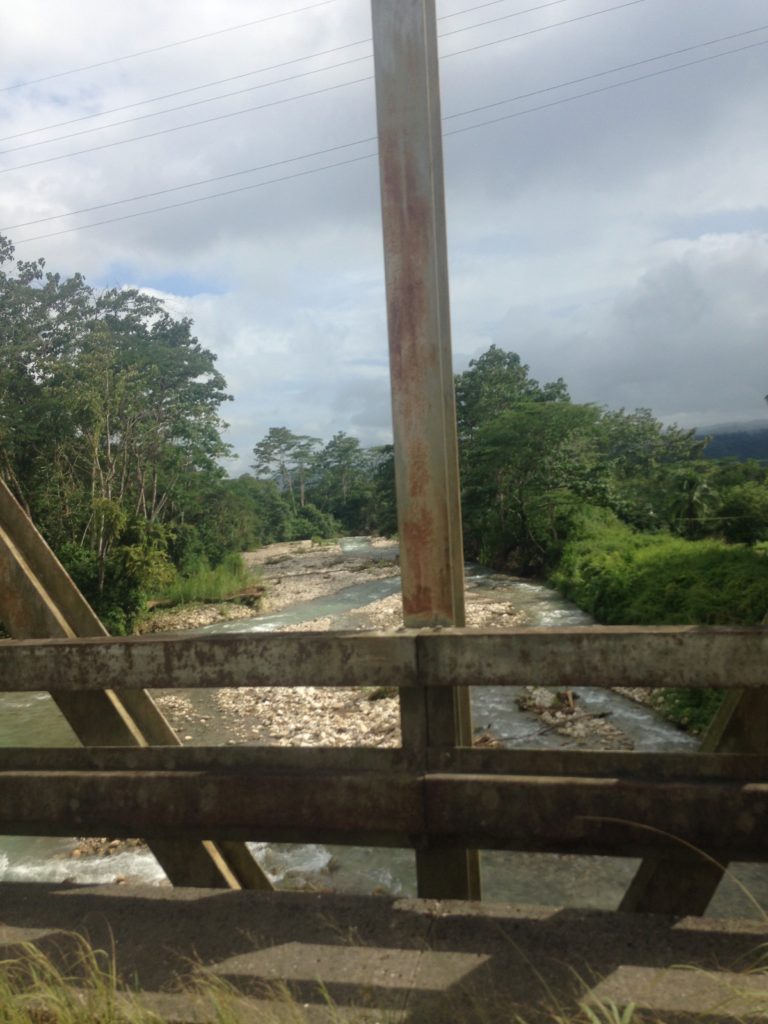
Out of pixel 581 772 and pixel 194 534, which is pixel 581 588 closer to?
pixel 194 534

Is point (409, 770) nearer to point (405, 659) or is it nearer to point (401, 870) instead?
point (405, 659)

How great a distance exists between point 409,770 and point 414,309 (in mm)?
1526

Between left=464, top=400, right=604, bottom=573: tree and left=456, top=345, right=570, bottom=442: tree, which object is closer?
left=464, top=400, right=604, bottom=573: tree

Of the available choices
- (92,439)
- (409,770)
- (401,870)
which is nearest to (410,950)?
(409,770)

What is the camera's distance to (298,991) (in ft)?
7.51

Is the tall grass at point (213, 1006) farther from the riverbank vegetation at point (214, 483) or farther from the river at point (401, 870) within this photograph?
the riverbank vegetation at point (214, 483)

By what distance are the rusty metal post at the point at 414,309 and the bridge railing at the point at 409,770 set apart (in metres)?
0.29

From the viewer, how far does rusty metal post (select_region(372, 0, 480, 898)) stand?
9.69 feet

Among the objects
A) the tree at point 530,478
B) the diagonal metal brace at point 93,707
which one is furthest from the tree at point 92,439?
the diagonal metal brace at point 93,707

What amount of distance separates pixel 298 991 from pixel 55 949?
2.67 feet

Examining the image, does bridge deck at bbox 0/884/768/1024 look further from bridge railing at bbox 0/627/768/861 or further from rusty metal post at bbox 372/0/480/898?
rusty metal post at bbox 372/0/480/898

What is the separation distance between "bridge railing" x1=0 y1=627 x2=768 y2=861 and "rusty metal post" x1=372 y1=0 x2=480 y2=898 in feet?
0.95

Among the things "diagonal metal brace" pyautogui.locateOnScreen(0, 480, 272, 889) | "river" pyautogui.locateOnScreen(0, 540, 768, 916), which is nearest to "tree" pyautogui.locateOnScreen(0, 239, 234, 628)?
"river" pyautogui.locateOnScreen(0, 540, 768, 916)

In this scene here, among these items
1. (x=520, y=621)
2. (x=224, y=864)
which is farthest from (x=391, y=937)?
(x=520, y=621)
